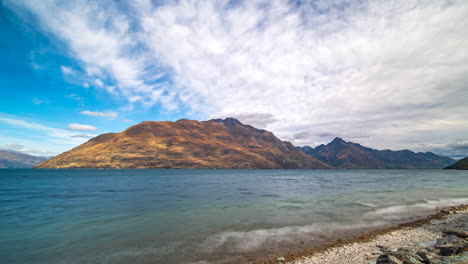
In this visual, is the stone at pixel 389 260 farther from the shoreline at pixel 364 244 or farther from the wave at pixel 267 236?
the wave at pixel 267 236

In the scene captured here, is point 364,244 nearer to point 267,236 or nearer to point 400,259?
point 400,259

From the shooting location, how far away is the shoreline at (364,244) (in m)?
12.9

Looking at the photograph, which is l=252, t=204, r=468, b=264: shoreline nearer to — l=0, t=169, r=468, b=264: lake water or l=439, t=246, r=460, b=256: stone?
l=0, t=169, r=468, b=264: lake water

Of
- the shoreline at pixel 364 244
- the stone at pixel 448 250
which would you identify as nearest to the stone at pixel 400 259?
the shoreline at pixel 364 244

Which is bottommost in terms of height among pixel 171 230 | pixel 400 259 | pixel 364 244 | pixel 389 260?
pixel 171 230

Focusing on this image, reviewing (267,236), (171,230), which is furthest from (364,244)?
(171,230)

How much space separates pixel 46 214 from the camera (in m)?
27.2

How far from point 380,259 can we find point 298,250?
597cm

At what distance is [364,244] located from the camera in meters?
15.3

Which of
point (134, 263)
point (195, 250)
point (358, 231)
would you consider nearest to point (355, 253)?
point (358, 231)

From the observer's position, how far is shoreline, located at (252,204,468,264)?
42.2ft

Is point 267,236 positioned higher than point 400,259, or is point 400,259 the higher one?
point 400,259

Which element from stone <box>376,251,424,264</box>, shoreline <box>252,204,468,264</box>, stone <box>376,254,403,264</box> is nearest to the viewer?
stone <box>376,254,403,264</box>

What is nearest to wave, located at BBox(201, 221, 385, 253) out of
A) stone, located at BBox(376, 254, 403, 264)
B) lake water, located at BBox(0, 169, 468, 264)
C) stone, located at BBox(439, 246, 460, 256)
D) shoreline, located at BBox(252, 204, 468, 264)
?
lake water, located at BBox(0, 169, 468, 264)
